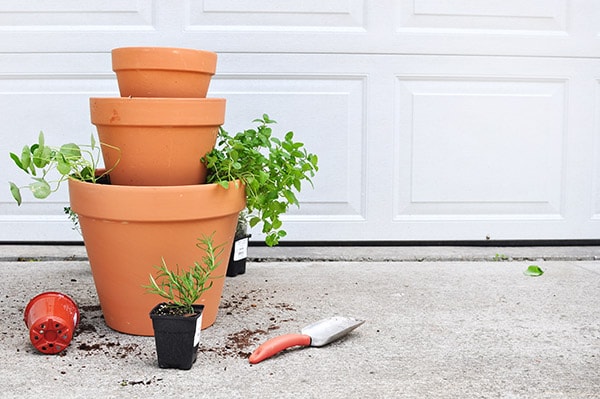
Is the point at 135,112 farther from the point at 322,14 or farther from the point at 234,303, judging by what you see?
the point at 322,14

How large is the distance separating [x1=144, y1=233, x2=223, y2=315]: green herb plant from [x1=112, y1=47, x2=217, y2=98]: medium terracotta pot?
38cm

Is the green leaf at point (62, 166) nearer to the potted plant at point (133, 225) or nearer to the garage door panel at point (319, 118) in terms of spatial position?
the potted plant at point (133, 225)

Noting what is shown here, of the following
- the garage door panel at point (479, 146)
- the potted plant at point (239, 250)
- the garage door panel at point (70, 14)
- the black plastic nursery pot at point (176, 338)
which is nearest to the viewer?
the black plastic nursery pot at point (176, 338)

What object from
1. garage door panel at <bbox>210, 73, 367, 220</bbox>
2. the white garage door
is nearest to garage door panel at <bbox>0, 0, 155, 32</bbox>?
the white garage door

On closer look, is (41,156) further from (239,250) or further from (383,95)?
(383,95)

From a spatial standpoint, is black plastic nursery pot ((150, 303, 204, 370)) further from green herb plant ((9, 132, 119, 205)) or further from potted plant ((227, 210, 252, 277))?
potted plant ((227, 210, 252, 277))

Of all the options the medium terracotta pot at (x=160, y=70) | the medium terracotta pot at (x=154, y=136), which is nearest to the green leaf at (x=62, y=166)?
the medium terracotta pot at (x=154, y=136)

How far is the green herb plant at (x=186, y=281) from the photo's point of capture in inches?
72.0

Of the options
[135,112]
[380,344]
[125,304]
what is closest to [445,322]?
[380,344]

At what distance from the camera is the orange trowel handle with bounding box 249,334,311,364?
185 cm

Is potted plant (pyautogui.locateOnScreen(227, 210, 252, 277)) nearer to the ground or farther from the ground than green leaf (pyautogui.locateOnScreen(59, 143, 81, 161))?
nearer to the ground

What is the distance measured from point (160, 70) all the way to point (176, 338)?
671 mm

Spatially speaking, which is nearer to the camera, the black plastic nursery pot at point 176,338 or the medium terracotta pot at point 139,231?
the black plastic nursery pot at point 176,338

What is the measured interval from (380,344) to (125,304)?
0.62 meters
